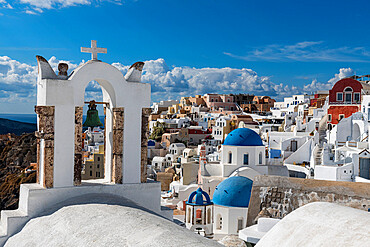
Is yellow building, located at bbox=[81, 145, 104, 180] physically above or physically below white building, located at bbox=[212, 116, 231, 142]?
below

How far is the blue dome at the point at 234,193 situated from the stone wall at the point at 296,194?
9.26 m

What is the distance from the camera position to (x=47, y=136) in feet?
17.6

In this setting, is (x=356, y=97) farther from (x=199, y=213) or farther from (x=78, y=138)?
(x=78, y=138)

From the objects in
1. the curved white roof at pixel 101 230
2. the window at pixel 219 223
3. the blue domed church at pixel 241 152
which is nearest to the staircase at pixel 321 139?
the blue domed church at pixel 241 152

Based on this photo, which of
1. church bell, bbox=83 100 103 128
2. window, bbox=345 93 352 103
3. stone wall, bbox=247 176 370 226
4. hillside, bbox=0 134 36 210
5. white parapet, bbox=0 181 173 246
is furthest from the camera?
hillside, bbox=0 134 36 210

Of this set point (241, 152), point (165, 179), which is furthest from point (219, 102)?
point (241, 152)

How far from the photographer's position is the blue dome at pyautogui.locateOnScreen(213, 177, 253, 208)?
17.0 m

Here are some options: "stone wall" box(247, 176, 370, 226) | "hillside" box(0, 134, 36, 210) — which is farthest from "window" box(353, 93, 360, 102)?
"hillside" box(0, 134, 36, 210)

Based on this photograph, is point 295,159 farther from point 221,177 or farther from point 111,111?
point 111,111

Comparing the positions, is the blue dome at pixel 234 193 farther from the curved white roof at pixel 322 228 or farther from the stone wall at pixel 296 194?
the curved white roof at pixel 322 228

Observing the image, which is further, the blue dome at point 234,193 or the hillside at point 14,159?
the hillside at point 14,159

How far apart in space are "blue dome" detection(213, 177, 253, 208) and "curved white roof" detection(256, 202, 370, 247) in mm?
12794

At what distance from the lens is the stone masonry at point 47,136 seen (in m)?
5.35

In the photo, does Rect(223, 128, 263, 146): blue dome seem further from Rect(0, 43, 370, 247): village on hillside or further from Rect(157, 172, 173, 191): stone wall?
Rect(0, 43, 370, 247): village on hillside
